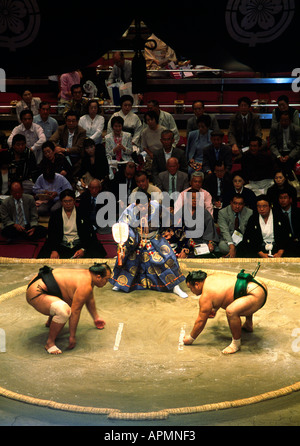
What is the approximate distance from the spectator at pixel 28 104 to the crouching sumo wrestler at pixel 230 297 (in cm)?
353

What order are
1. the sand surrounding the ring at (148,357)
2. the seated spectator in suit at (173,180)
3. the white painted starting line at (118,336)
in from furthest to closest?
1. the seated spectator in suit at (173,180)
2. the white painted starting line at (118,336)
3. the sand surrounding the ring at (148,357)

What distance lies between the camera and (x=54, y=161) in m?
5.33

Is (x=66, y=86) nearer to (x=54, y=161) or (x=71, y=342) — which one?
(x=54, y=161)

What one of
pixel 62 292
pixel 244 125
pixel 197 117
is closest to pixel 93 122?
pixel 197 117

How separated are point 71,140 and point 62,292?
261cm

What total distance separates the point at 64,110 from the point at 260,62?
13.7ft

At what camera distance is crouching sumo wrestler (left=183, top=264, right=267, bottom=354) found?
10.1 feet

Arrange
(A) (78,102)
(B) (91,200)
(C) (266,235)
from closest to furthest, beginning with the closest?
1. (C) (266,235)
2. (B) (91,200)
3. (A) (78,102)

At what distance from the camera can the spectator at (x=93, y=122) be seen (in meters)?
5.71

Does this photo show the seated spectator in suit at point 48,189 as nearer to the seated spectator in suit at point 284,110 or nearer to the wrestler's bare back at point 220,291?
the seated spectator in suit at point 284,110

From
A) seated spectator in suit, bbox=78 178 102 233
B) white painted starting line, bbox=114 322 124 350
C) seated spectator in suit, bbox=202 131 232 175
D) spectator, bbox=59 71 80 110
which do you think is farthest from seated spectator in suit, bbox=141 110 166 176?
white painted starting line, bbox=114 322 124 350

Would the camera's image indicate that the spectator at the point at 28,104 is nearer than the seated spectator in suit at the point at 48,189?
No

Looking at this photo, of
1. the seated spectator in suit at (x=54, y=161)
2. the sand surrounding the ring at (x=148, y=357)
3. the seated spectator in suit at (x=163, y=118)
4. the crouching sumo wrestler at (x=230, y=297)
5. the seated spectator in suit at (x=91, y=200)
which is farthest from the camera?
the seated spectator in suit at (x=163, y=118)

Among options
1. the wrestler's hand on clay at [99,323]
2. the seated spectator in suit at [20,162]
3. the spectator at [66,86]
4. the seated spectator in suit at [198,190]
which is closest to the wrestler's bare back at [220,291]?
the wrestler's hand on clay at [99,323]
